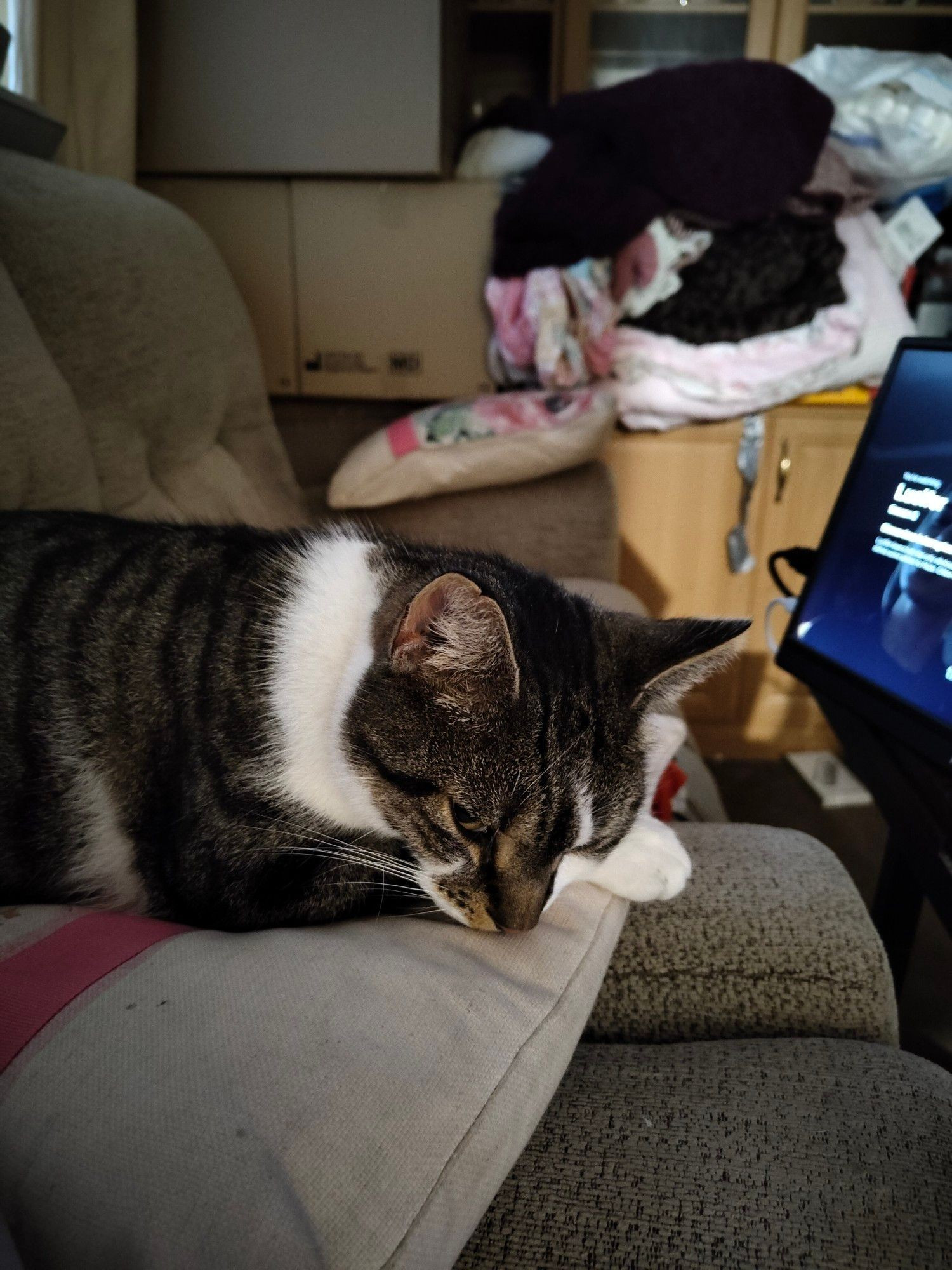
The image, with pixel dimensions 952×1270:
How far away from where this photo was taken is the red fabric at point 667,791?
1.12 metres

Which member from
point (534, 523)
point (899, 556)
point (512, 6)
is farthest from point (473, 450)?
point (512, 6)

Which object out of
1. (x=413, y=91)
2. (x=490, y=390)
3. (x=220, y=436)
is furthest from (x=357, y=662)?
(x=413, y=91)

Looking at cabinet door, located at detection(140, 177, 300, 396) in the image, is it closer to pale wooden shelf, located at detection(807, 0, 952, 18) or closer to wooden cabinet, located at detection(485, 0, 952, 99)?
wooden cabinet, located at detection(485, 0, 952, 99)

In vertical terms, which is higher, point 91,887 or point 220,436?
point 220,436

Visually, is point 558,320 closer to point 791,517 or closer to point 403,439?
point 403,439

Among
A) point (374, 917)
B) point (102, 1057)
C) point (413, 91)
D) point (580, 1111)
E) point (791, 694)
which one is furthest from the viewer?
point (791, 694)

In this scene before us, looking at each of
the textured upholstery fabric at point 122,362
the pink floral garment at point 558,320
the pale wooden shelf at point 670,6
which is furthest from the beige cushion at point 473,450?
the pale wooden shelf at point 670,6

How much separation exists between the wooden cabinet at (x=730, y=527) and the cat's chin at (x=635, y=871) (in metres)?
1.48

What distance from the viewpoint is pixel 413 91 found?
1.91 m

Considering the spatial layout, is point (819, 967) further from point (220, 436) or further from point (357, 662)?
point (220, 436)

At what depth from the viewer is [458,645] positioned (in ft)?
2.25

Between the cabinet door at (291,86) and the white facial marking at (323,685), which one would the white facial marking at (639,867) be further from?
the cabinet door at (291,86)

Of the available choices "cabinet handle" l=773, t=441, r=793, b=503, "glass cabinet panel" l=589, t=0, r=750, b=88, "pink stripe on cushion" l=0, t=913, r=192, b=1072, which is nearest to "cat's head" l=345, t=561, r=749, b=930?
"pink stripe on cushion" l=0, t=913, r=192, b=1072

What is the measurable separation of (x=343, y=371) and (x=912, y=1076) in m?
1.94
